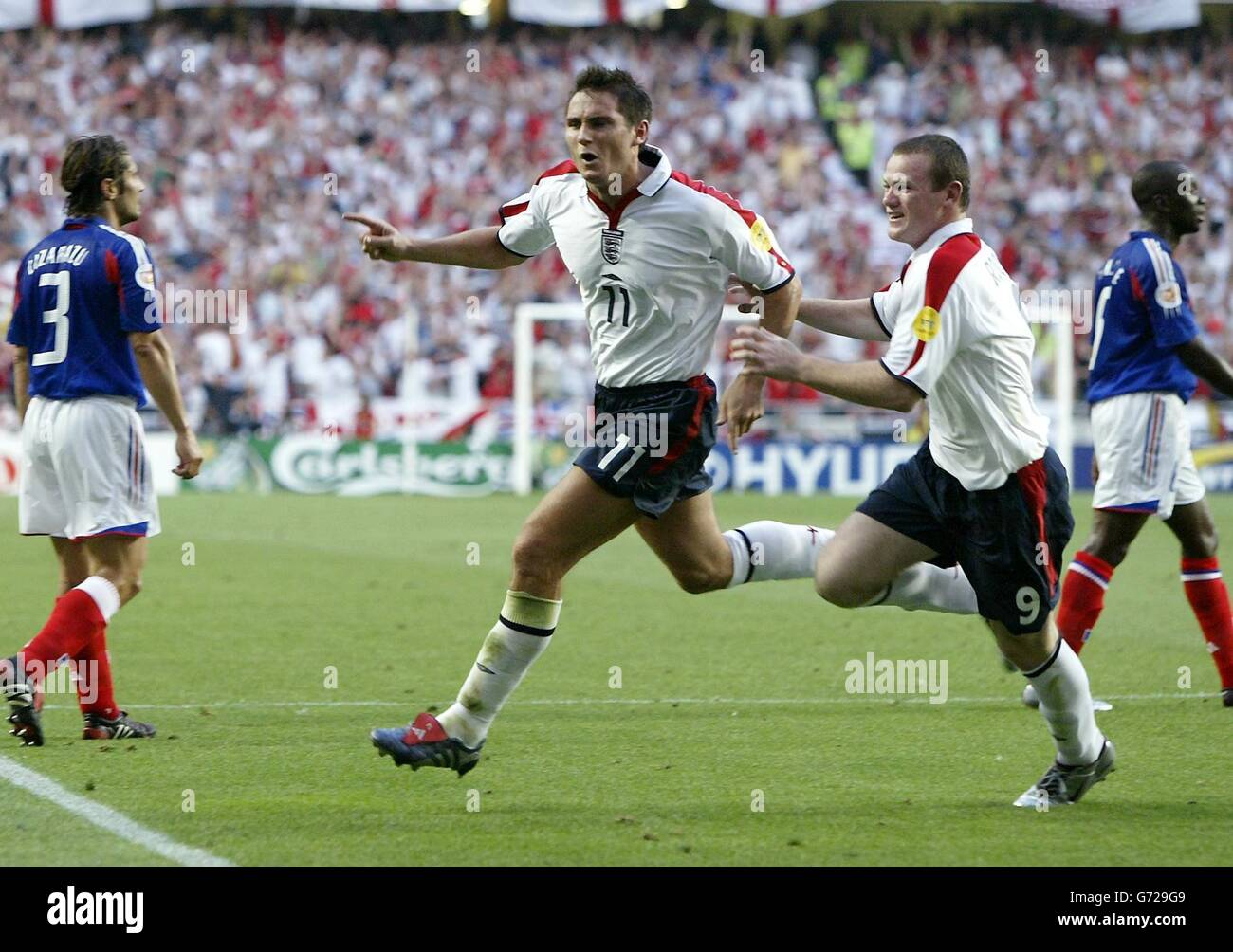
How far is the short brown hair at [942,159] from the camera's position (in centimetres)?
541

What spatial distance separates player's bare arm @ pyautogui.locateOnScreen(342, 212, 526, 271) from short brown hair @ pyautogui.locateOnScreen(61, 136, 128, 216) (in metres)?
0.96

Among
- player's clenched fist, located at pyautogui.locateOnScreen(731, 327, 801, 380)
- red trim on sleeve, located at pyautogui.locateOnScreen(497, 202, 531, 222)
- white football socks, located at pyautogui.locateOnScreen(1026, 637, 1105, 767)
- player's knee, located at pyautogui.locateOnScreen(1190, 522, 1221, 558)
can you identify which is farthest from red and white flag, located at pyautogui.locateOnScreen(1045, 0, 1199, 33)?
player's clenched fist, located at pyautogui.locateOnScreen(731, 327, 801, 380)

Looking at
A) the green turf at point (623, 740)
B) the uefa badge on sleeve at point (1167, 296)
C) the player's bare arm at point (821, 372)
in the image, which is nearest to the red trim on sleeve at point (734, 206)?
the player's bare arm at point (821, 372)

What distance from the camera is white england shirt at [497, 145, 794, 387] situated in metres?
5.86

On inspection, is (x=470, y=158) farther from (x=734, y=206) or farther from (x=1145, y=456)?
(x=734, y=206)

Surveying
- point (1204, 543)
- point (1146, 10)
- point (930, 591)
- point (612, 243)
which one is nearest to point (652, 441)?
point (612, 243)

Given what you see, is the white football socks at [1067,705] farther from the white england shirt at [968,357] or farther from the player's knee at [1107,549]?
the player's knee at [1107,549]

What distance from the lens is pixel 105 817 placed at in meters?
5.23

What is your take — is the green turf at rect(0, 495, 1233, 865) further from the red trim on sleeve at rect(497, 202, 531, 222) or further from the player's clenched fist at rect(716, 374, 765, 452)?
the red trim on sleeve at rect(497, 202, 531, 222)

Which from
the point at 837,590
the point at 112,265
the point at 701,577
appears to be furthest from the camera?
the point at 112,265

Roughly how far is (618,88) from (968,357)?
1441mm

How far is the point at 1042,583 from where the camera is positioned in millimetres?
5359
